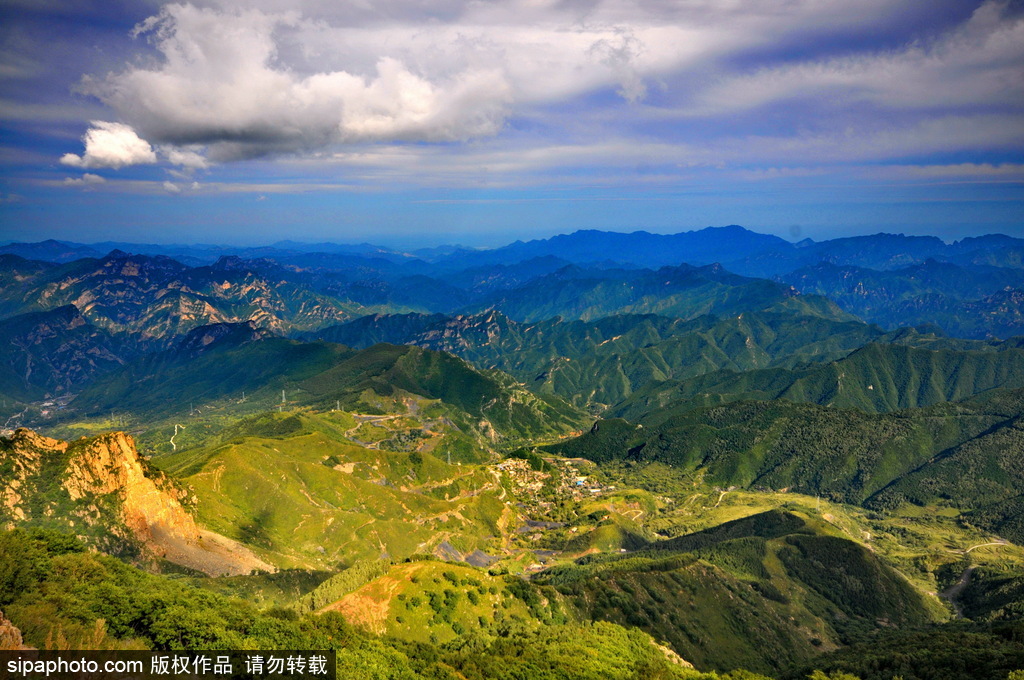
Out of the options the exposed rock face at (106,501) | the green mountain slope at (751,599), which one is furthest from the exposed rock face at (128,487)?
the green mountain slope at (751,599)

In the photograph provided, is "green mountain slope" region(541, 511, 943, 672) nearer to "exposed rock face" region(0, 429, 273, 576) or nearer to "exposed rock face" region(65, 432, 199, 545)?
"exposed rock face" region(0, 429, 273, 576)

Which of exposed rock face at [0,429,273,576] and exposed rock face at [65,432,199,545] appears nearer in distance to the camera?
exposed rock face at [0,429,273,576]

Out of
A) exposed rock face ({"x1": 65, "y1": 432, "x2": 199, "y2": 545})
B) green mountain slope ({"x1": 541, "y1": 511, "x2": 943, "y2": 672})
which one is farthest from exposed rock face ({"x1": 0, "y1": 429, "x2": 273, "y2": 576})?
green mountain slope ({"x1": 541, "y1": 511, "x2": 943, "y2": 672})

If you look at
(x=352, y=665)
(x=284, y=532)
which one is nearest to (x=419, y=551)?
(x=284, y=532)

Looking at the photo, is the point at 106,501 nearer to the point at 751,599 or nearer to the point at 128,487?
the point at 128,487

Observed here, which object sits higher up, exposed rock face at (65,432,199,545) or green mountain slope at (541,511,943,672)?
exposed rock face at (65,432,199,545)

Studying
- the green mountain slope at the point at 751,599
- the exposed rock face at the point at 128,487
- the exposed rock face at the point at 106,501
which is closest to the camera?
the green mountain slope at the point at 751,599

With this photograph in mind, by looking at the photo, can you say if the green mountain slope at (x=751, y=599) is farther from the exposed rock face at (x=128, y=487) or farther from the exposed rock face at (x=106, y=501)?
the exposed rock face at (x=128, y=487)

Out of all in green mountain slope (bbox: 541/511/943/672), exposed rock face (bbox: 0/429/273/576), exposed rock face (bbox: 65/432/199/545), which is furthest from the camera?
exposed rock face (bbox: 65/432/199/545)

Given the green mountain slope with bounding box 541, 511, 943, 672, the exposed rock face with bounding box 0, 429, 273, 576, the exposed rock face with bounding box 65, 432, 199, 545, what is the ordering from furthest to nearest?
1. the exposed rock face with bounding box 65, 432, 199, 545
2. the exposed rock face with bounding box 0, 429, 273, 576
3. the green mountain slope with bounding box 541, 511, 943, 672
